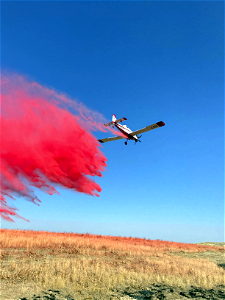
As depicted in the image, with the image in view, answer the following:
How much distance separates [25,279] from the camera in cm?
1252

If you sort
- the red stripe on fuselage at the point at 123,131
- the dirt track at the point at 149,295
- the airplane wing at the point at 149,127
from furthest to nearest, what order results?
1. the red stripe on fuselage at the point at 123,131
2. the airplane wing at the point at 149,127
3. the dirt track at the point at 149,295

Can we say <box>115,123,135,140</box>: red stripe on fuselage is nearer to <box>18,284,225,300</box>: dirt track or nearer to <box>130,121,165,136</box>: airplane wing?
<box>130,121,165,136</box>: airplane wing

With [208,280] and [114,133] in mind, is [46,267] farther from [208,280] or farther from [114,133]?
[114,133]

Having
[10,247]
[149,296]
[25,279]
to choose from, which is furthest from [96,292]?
[10,247]

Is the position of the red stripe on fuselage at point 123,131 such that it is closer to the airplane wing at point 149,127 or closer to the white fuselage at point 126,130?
the white fuselage at point 126,130

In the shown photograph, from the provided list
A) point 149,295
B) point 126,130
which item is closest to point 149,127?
point 126,130

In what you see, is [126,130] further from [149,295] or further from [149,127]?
[149,295]

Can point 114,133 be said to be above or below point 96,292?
above

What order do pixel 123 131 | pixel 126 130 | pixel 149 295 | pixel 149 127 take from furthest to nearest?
1. pixel 126 130
2. pixel 123 131
3. pixel 149 127
4. pixel 149 295

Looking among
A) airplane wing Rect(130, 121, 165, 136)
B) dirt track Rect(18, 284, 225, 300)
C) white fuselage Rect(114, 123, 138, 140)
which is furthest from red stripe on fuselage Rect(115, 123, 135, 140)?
dirt track Rect(18, 284, 225, 300)

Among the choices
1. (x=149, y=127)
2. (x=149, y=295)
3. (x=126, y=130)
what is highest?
(x=149, y=127)

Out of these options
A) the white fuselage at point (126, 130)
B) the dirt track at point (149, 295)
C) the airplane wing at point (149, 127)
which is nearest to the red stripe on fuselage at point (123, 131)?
the white fuselage at point (126, 130)

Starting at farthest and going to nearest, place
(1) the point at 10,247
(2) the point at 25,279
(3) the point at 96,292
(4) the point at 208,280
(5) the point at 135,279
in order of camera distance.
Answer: (1) the point at 10,247 < (4) the point at 208,280 < (5) the point at 135,279 < (2) the point at 25,279 < (3) the point at 96,292

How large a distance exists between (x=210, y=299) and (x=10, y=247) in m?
20.8
